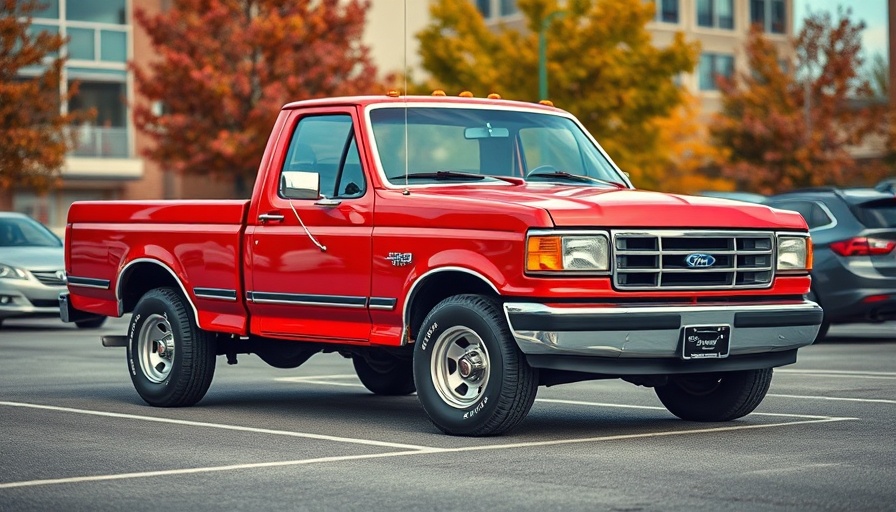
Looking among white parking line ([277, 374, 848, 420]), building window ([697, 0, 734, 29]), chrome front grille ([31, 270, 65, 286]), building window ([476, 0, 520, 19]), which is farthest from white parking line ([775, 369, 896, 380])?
building window ([697, 0, 734, 29])

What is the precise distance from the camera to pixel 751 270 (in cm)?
949

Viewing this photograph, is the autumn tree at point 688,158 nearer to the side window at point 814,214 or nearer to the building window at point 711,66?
the building window at point 711,66

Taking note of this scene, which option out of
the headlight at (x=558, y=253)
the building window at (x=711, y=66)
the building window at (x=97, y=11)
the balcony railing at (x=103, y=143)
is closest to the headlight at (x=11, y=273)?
the headlight at (x=558, y=253)

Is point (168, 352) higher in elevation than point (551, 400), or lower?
higher

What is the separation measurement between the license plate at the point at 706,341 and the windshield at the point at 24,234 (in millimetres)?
14884

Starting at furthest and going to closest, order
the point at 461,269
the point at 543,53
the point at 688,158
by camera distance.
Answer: the point at 688,158
the point at 543,53
the point at 461,269

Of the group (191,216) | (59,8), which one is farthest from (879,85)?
(191,216)

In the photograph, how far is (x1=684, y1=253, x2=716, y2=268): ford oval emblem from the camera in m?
9.20

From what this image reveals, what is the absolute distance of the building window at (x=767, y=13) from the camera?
70.3m

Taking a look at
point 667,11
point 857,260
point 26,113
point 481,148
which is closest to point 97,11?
point 26,113

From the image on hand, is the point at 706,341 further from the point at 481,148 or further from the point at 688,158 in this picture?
the point at 688,158

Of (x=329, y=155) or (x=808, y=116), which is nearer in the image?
(x=329, y=155)

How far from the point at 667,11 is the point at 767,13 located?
5.40 m

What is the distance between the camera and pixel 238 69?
39875 millimetres
